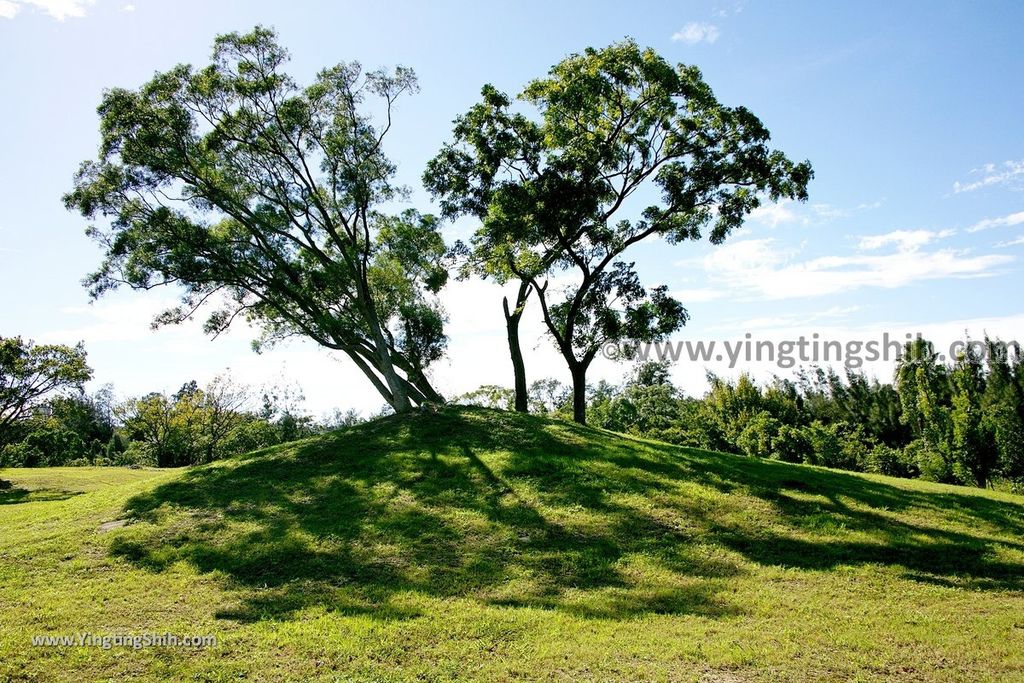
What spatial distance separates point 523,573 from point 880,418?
37360 mm

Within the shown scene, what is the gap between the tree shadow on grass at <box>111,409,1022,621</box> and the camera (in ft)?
26.8

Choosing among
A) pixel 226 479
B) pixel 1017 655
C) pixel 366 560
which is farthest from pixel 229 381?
pixel 1017 655

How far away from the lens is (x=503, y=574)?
8641 mm

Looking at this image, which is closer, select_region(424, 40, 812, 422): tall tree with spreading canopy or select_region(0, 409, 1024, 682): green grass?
select_region(0, 409, 1024, 682): green grass

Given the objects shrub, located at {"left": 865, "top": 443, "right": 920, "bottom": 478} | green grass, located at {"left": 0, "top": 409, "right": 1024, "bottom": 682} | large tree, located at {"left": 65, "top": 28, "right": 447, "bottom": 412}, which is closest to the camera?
green grass, located at {"left": 0, "top": 409, "right": 1024, "bottom": 682}

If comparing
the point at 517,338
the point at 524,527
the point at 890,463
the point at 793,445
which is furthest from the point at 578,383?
the point at 890,463

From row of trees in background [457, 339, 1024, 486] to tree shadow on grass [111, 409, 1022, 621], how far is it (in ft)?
49.7

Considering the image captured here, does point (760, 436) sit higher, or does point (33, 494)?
point (760, 436)

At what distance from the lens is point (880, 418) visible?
37.9 metres

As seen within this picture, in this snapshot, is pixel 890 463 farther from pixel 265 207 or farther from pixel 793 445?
pixel 265 207

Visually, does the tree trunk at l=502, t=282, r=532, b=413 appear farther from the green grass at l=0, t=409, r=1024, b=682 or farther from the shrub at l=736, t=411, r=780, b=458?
the shrub at l=736, t=411, r=780, b=458

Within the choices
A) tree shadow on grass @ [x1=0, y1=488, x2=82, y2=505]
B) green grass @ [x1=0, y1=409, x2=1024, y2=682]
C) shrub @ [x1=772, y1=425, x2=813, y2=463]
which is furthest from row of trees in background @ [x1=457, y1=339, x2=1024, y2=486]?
tree shadow on grass @ [x1=0, y1=488, x2=82, y2=505]

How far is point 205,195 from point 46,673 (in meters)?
16.8

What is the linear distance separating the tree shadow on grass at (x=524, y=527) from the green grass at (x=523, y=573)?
6 cm
